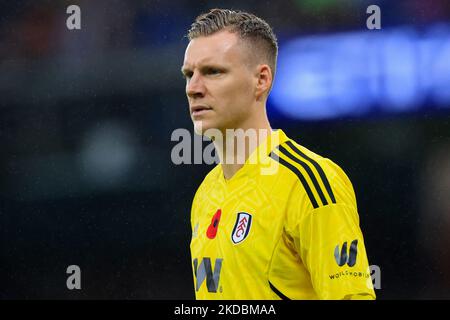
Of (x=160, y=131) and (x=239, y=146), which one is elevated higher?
(x=160, y=131)

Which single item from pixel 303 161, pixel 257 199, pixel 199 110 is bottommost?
pixel 257 199

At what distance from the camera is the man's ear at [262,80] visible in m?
3.22

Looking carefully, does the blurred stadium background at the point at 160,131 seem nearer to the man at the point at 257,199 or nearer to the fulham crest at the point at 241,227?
the man at the point at 257,199

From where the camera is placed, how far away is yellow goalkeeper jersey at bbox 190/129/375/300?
2.80m

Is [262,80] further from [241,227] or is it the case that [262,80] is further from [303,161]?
[241,227]

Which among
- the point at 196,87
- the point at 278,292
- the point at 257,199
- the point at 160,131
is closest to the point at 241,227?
the point at 257,199

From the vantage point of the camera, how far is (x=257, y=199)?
306cm

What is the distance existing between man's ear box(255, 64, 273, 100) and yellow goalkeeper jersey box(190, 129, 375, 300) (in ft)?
0.57

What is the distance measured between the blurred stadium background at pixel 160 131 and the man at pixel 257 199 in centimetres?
345

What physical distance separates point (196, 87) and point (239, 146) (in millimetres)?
312

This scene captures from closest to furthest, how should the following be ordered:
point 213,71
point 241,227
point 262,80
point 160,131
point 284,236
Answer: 1. point 284,236
2. point 241,227
3. point 213,71
4. point 262,80
5. point 160,131

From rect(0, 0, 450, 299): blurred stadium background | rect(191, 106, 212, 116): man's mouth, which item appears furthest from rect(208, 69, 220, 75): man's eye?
rect(0, 0, 450, 299): blurred stadium background

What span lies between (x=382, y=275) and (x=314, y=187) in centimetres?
388

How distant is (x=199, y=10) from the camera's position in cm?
709
